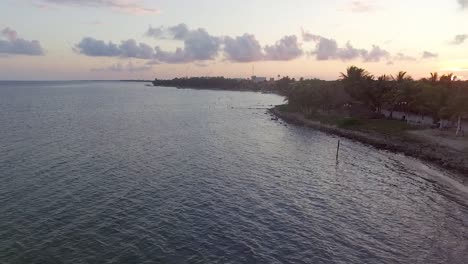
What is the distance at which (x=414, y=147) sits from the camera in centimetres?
7925

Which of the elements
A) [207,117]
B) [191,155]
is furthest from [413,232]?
[207,117]

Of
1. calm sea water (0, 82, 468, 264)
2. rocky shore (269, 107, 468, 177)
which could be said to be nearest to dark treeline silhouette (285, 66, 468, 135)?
rocky shore (269, 107, 468, 177)

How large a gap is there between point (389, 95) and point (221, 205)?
8219cm

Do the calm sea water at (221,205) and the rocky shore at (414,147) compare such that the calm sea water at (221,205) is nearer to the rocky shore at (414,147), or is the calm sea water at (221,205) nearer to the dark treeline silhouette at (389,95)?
the rocky shore at (414,147)

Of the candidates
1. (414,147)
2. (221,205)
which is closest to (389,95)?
(414,147)

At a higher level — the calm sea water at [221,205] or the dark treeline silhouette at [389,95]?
the dark treeline silhouette at [389,95]

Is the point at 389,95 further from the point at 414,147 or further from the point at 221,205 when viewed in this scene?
the point at 221,205

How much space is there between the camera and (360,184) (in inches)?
2232

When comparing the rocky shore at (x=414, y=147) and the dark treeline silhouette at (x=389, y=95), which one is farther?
the dark treeline silhouette at (x=389, y=95)

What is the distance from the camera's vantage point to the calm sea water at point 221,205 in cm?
3391

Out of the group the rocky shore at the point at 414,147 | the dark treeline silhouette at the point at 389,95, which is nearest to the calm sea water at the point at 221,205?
the rocky shore at the point at 414,147

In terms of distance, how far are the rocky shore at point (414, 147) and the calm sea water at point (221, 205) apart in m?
3.27

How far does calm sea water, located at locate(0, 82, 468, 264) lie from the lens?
3391 centimetres

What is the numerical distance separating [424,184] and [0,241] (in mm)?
53185
